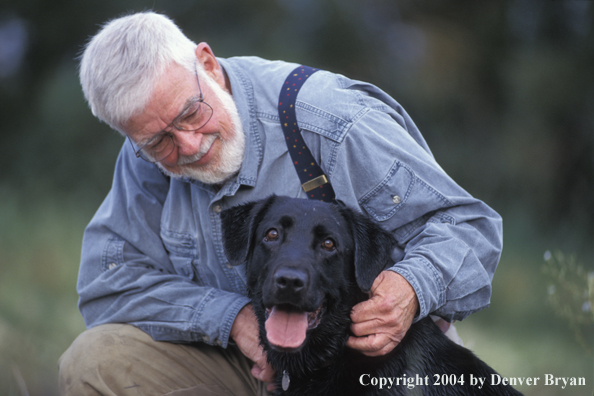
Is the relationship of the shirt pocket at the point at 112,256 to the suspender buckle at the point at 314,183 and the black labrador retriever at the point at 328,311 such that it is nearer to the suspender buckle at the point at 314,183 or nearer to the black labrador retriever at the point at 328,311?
the black labrador retriever at the point at 328,311

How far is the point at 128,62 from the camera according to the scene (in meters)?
2.28

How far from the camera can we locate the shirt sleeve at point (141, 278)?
2.33 m

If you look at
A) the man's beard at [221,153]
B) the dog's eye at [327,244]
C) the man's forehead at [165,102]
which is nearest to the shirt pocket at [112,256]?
the man's beard at [221,153]

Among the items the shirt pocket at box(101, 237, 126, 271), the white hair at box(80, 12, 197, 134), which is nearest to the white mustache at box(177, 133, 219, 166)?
the white hair at box(80, 12, 197, 134)

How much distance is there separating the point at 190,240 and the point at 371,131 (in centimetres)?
101

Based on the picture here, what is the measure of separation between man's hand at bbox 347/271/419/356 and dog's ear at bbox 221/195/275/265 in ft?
1.76

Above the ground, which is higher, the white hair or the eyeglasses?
the white hair

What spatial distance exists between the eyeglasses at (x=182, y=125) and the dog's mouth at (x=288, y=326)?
92cm

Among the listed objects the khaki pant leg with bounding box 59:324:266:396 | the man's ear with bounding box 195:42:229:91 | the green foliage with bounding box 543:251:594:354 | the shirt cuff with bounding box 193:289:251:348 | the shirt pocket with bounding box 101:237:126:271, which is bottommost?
the green foliage with bounding box 543:251:594:354

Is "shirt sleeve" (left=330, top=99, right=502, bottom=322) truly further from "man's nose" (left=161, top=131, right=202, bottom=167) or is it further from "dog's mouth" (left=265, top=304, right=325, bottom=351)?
"man's nose" (left=161, top=131, right=202, bottom=167)

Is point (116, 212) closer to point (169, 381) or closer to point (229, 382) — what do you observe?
point (169, 381)

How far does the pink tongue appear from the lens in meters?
1.89

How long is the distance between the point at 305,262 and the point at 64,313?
311cm

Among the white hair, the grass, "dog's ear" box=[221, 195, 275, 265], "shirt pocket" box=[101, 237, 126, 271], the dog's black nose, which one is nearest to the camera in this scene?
the dog's black nose
